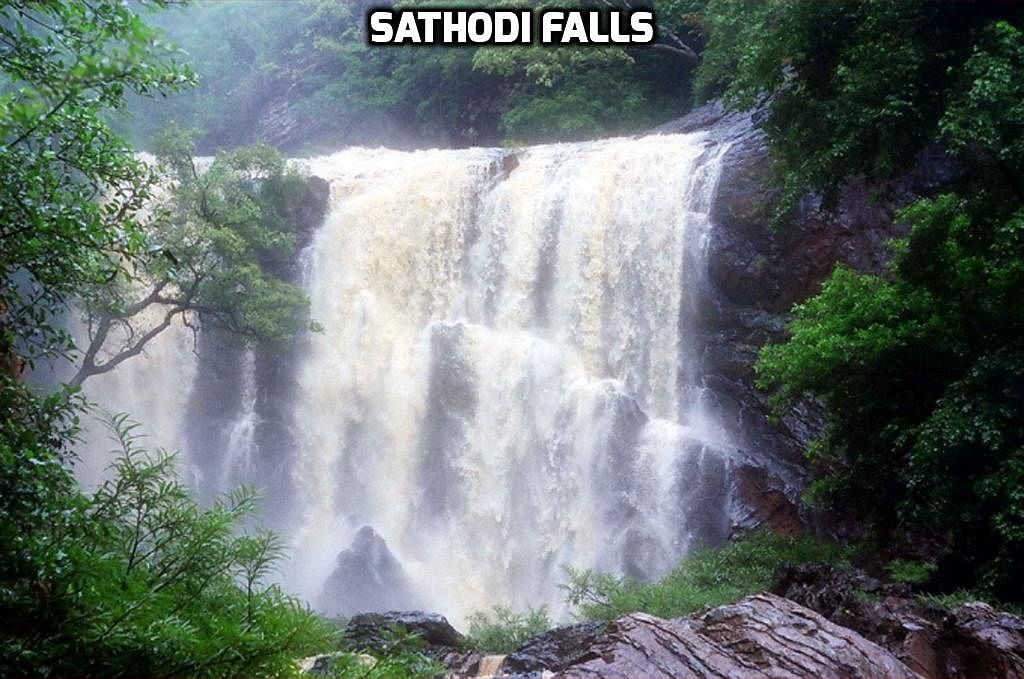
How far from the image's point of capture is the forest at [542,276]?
3781 millimetres

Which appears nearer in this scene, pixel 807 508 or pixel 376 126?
pixel 807 508

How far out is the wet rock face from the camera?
18.1 ft

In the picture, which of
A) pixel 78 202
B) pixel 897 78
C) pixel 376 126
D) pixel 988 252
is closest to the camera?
pixel 78 202

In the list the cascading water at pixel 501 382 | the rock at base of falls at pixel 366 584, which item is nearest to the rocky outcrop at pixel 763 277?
the cascading water at pixel 501 382

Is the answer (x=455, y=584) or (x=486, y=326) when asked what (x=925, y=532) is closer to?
(x=455, y=584)

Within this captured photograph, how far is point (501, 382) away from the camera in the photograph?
61.4 feet

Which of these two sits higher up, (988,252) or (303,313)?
(988,252)

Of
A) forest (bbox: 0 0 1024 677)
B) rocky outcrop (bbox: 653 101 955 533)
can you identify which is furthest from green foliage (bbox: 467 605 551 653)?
rocky outcrop (bbox: 653 101 955 533)

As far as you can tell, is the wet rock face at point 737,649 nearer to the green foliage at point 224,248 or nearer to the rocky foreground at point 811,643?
the rocky foreground at point 811,643

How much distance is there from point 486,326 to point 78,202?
15414 mm

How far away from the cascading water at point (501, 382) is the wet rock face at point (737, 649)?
30.5ft

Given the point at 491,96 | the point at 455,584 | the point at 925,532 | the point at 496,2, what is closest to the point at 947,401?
the point at 925,532

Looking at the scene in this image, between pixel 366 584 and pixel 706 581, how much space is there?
6946mm

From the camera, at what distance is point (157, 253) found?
15.3ft
